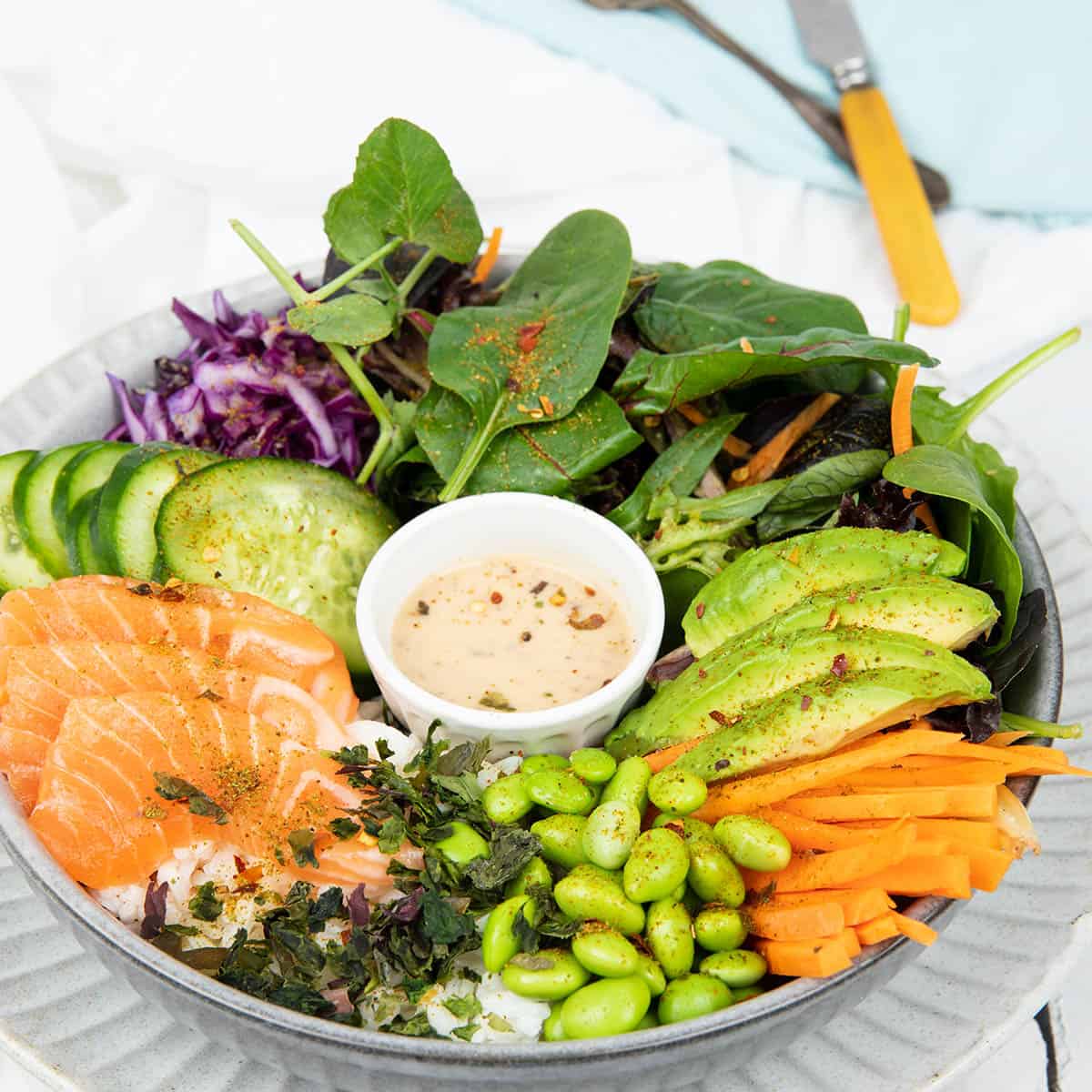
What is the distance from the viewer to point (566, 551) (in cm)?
324

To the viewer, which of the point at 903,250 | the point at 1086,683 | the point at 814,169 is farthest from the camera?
the point at 814,169

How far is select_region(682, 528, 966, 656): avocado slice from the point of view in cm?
271

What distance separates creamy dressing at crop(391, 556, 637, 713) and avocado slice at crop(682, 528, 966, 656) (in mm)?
253

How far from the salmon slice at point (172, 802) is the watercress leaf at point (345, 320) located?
994 mm

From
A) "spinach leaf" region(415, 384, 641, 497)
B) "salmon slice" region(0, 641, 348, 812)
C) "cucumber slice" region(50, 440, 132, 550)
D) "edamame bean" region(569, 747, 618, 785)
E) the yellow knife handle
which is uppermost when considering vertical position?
"cucumber slice" region(50, 440, 132, 550)

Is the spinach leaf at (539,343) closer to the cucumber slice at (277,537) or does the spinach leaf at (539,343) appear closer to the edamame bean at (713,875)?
the cucumber slice at (277,537)

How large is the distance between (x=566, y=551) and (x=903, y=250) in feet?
7.89

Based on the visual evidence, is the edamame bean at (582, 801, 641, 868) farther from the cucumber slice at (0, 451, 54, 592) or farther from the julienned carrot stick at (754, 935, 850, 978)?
the cucumber slice at (0, 451, 54, 592)

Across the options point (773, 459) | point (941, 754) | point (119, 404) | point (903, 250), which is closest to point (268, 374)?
point (119, 404)

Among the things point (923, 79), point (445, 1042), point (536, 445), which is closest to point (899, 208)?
point (923, 79)

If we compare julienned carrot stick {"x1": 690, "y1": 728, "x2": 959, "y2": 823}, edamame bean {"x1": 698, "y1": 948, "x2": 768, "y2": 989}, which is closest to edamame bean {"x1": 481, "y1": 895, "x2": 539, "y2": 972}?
edamame bean {"x1": 698, "y1": 948, "x2": 768, "y2": 989}

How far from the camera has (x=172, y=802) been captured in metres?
2.47

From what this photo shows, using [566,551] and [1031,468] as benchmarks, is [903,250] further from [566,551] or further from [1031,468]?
[566,551]

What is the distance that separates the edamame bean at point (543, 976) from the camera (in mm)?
2203
